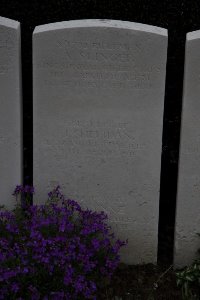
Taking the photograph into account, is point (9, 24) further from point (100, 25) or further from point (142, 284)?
point (142, 284)

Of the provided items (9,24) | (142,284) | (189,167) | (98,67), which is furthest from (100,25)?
(142,284)

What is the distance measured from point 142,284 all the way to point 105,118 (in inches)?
54.3

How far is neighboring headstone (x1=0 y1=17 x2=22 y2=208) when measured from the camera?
3.65 m

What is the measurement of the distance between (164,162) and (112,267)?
123cm

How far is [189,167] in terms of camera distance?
12.6ft

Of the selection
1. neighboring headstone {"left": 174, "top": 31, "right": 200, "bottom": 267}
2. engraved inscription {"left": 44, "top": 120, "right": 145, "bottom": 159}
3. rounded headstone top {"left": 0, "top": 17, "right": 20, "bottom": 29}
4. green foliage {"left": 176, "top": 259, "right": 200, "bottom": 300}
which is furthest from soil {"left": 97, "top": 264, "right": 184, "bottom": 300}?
rounded headstone top {"left": 0, "top": 17, "right": 20, "bottom": 29}

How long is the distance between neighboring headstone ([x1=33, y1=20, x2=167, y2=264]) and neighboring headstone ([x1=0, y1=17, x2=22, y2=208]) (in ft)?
0.48

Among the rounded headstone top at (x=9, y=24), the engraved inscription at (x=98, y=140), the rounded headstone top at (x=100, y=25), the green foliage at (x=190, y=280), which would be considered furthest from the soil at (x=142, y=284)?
the rounded headstone top at (x=9, y=24)

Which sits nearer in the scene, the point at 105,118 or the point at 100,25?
the point at 100,25

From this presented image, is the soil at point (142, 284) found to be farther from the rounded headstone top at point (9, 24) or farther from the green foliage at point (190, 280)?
the rounded headstone top at point (9, 24)

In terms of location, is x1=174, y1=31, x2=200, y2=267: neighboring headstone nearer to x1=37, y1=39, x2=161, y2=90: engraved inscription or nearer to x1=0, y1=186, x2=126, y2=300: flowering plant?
x1=37, y1=39, x2=161, y2=90: engraved inscription

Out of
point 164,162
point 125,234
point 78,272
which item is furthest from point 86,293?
point 164,162

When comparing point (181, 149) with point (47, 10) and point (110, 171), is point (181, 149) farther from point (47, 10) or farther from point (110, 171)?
point (47, 10)

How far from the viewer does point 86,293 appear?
326 centimetres
